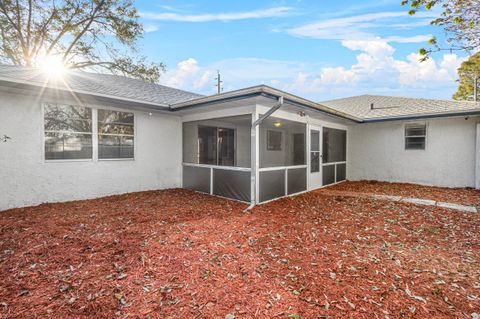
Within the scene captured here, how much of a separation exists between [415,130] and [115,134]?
11.0 m

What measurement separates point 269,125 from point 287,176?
1634 millimetres

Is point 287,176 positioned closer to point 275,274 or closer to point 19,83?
point 275,274

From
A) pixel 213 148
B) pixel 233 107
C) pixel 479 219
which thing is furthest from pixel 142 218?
pixel 479 219

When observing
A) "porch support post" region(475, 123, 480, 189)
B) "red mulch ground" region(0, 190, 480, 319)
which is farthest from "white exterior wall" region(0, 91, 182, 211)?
"porch support post" region(475, 123, 480, 189)

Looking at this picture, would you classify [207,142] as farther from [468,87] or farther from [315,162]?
[468,87]

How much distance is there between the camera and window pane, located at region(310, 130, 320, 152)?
817 cm

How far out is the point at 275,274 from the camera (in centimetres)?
280

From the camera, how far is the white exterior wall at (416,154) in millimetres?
8383

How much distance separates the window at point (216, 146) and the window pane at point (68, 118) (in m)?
3.21

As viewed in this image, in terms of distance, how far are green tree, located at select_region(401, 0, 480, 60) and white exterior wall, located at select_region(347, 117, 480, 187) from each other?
6.40 m

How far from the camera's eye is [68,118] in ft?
19.6

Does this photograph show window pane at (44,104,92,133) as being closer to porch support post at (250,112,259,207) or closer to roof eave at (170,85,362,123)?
roof eave at (170,85,362,123)

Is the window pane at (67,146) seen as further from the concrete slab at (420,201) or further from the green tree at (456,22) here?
the concrete slab at (420,201)

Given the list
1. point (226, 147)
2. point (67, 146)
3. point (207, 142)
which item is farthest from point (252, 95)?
point (67, 146)
